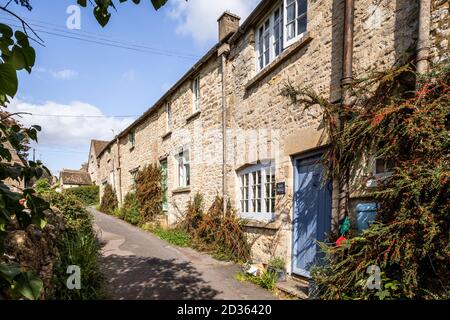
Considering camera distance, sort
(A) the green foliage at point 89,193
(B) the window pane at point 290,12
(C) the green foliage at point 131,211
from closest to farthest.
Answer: (B) the window pane at point 290,12, (C) the green foliage at point 131,211, (A) the green foliage at point 89,193

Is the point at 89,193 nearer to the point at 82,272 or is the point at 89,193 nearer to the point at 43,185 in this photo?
the point at 43,185

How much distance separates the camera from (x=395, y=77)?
12.8 feet

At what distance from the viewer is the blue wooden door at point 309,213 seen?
5.14 metres

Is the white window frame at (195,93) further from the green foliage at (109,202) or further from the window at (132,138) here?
the green foliage at (109,202)

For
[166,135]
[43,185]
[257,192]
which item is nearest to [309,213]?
[257,192]

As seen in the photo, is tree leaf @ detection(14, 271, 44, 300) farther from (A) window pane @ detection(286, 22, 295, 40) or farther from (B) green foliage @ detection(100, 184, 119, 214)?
(B) green foliage @ detection(100, 184, 119, 214)

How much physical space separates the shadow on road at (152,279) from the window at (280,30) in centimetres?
520

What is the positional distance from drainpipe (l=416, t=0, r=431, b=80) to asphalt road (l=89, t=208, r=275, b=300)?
4.18 m

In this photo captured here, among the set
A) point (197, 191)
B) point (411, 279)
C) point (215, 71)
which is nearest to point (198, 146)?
point (197, 191)

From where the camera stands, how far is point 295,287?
17.0 ft

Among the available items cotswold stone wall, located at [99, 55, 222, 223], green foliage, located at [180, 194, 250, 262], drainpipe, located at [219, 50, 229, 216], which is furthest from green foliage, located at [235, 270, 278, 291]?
cotswold stone wall, located at [99, 55, 222, 223]

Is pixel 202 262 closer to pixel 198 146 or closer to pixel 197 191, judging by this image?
pixel 197 191

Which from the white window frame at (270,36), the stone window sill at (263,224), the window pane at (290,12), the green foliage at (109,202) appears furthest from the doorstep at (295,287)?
the green foliage at (109,202)

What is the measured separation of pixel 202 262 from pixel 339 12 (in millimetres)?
6125
